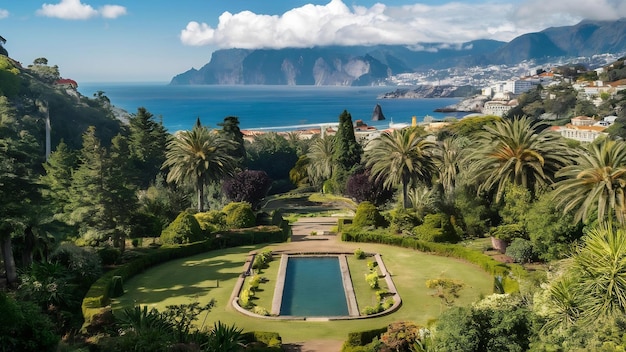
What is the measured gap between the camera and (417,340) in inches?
728

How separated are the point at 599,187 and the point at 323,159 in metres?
40.4

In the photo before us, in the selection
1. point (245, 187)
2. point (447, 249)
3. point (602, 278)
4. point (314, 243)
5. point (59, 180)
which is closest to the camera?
point (602, 278)

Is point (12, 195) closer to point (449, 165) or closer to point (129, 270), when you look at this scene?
point (129, 270)

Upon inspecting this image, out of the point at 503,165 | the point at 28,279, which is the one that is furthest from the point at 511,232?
the point at 28,279

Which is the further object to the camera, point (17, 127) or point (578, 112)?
point (578, 112)

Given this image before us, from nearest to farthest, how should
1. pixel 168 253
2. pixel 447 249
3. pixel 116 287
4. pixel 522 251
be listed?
pixel 116 287
pixel 522 251
pixel 168 253
pixel 447 249

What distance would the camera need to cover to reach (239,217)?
4016 cm

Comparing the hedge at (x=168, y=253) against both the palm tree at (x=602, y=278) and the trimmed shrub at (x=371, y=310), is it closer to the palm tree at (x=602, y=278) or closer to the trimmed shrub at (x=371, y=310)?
the trimmed shrub at (x=371, y=310)

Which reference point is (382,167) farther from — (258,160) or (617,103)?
(617,103)

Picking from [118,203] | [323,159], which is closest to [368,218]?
[118,203]

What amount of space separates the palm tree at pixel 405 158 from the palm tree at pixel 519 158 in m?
6.59

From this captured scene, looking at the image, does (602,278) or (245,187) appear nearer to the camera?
(602,278)

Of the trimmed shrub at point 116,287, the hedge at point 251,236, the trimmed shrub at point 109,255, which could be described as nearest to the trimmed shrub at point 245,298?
the trimmed shrub at point 116,287

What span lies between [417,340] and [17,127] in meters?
69.2
